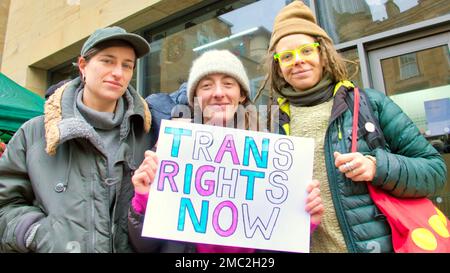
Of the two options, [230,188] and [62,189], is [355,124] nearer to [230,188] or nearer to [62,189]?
[230,188]

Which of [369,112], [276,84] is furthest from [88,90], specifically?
[369,112]

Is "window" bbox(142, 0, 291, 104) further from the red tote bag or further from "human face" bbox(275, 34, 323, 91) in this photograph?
the red tote bag

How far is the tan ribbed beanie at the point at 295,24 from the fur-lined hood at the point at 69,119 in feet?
2.58

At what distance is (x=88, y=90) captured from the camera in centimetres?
168

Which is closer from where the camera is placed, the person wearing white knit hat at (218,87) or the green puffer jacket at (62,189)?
the green puffer jacket at (62,189)

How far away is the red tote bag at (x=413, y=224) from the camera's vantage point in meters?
1.27

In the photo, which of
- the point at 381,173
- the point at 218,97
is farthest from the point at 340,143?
the point at 218,97

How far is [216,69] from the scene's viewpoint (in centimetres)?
169

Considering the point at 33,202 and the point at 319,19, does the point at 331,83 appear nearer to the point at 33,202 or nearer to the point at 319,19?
the point at 33,202

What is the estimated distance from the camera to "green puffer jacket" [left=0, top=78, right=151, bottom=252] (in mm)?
1394

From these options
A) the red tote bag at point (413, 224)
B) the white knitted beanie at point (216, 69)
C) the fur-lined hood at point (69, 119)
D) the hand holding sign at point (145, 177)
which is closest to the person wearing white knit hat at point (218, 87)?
the white knitted beanie at point (216, 69)

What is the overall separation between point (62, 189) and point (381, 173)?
1277 mm

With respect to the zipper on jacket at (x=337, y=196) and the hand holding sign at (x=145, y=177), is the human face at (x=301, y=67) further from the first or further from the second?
the hand holding sign at (x=145, y=177)

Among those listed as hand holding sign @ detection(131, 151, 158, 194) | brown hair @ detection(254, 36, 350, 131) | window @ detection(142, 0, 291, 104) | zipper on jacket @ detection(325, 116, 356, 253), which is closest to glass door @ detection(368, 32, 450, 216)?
window @ detection(142, 0, 291, 104)
